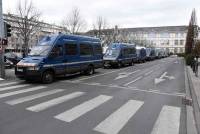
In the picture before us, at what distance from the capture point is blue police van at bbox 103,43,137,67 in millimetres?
26828

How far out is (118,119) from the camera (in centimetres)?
679

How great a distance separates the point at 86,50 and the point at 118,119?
11.4 metres

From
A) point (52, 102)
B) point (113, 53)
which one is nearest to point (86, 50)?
point (52, 102)

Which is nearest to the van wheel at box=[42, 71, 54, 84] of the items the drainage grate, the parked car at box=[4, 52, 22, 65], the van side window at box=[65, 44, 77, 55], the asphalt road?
the van side window at box=[65, 44, 77, 55]

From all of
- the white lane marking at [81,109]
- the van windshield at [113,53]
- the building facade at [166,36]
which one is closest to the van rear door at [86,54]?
the white lane marking at [81,109]

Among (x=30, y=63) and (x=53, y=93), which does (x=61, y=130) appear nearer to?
(x=53, y=93)

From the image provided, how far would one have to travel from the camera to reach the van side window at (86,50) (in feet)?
56.4

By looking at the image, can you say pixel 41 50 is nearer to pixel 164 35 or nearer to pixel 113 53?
pixel 113 53

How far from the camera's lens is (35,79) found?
13.4m

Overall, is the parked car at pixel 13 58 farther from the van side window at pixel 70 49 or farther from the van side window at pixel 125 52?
the van side window at pixel 70 49

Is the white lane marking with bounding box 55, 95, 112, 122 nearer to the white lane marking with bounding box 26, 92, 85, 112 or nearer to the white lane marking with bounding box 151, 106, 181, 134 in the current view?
the white lane marking with bounding box 26, 92, 85, 112

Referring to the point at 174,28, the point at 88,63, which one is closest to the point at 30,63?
the point at 88,63

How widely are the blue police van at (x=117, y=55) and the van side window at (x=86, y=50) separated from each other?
842 centimetres

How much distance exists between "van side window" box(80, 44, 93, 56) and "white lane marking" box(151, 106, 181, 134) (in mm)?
9629
